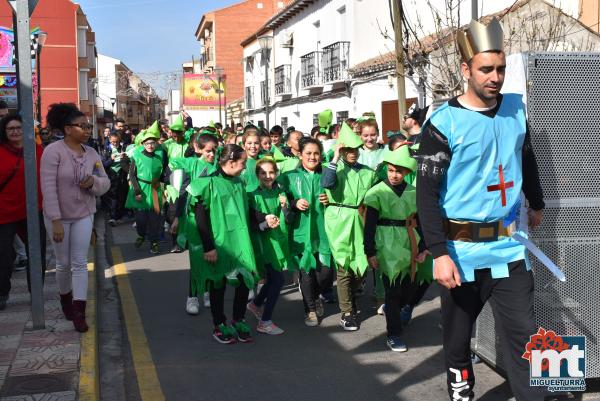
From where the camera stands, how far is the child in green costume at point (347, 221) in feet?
20.5

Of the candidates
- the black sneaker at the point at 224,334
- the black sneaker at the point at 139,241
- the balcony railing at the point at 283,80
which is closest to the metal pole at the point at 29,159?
the black sneaker at the point at 224,334

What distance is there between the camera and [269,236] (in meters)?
6.14

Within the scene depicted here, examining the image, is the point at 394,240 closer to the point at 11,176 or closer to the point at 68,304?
the point at 68,304

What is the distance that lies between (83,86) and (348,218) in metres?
49.4

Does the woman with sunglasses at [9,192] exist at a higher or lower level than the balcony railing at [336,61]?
lower

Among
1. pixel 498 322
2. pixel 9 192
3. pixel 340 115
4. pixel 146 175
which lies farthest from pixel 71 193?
pixel 340 115

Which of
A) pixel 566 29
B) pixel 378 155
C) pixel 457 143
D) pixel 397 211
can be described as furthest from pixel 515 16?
pixel 457 143

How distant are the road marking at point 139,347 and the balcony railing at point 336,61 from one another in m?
17.2

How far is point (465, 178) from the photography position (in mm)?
3605

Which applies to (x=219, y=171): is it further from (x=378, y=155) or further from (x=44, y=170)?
(x=378, y=155)

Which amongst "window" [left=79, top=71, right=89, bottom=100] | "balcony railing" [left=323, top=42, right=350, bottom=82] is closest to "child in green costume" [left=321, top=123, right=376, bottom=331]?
"balcony railing" [left=323, top=42, right=350, bottom=82]

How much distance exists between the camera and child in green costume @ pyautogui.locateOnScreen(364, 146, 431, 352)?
5.66 metres

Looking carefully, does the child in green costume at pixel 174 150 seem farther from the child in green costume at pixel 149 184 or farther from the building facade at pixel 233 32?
the building facade at pixel 233 32

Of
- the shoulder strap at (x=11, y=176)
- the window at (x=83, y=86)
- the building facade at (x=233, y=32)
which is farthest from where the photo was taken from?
the building facade at (x=233, y=32)
